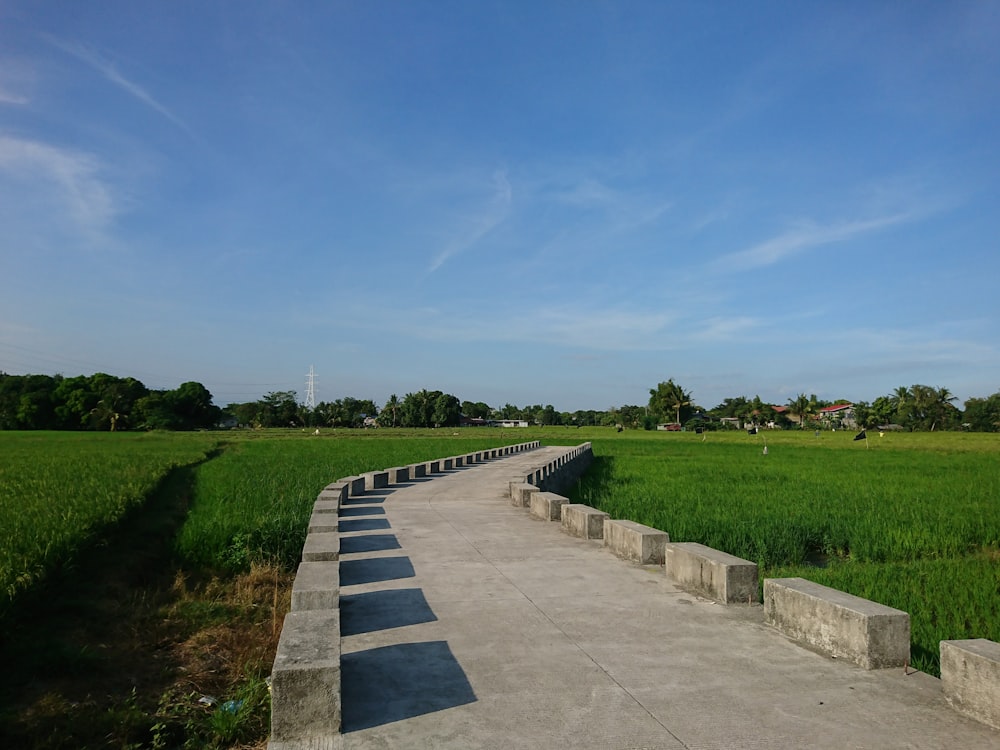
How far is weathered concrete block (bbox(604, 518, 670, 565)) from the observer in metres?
6.92

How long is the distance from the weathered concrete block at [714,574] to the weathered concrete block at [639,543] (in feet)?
1.84

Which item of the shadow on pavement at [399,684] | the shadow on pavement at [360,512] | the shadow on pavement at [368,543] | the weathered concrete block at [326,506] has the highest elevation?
the weathered concrete block at [326,506]

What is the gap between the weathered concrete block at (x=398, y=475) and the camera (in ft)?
51.4

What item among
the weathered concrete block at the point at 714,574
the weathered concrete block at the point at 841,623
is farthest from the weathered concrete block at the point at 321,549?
the weathered concrete block at the point at 841,623

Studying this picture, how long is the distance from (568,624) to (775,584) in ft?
4.93

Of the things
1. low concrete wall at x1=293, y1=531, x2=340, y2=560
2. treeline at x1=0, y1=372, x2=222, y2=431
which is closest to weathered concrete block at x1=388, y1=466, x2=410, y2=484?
low concrete wall at x1=293, y1=531, x2=340, y2=560

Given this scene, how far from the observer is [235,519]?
32.8 ft

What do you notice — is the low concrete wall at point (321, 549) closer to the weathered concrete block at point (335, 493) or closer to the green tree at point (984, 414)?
the weathered concrete block at point (335, 493)

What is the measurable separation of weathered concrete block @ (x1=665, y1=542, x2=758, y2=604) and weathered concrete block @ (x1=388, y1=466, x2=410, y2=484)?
10.2 m

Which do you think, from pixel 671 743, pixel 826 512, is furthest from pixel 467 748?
pixel 826 512

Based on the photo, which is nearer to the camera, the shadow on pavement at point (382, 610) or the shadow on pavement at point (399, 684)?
the shadow on pavement at point (399, 684)

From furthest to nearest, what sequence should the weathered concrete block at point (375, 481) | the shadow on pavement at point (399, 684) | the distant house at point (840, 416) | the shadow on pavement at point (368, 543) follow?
the distant house at point (840, 416)
the weathered concrete block at point (375, 481)
the shadow on pavement at point (368, 543)
the shadow on pavement at point (399, 684)

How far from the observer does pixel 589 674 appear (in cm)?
397

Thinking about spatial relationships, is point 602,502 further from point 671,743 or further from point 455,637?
point 671,743
